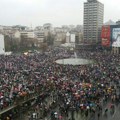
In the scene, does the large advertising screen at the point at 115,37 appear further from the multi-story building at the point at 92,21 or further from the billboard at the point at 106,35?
the multi-story building at the point at 92,21

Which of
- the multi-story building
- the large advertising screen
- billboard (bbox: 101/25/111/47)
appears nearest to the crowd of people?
the large advertising screen

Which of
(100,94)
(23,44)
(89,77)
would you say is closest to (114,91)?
(100,94)

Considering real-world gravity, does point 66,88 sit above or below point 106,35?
below

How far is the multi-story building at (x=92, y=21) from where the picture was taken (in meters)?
101

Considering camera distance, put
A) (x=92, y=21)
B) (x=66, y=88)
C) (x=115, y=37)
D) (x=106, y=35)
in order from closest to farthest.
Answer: (x=66, y=88) → (x=115, y=37) → (x=106, y=35) → (x=92, y=21)

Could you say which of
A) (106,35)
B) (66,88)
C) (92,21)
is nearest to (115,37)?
(106,35)

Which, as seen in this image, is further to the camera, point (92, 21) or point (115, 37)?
Result: point (92, 21)

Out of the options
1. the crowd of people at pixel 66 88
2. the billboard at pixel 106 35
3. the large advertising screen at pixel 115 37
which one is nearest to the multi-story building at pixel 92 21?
the billboard at pixel 106 35

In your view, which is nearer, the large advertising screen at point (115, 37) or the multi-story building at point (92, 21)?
the large advertising screen at point (115, 37)

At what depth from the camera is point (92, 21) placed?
101812 millimetres

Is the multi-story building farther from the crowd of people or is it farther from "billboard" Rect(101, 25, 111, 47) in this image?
the crowd of people

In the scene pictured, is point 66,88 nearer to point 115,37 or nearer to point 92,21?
point 115,37

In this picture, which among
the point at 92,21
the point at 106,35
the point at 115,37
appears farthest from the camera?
the point at 92,21

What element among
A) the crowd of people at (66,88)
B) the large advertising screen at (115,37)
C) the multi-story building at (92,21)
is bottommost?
the crowd of people at (66,88)
